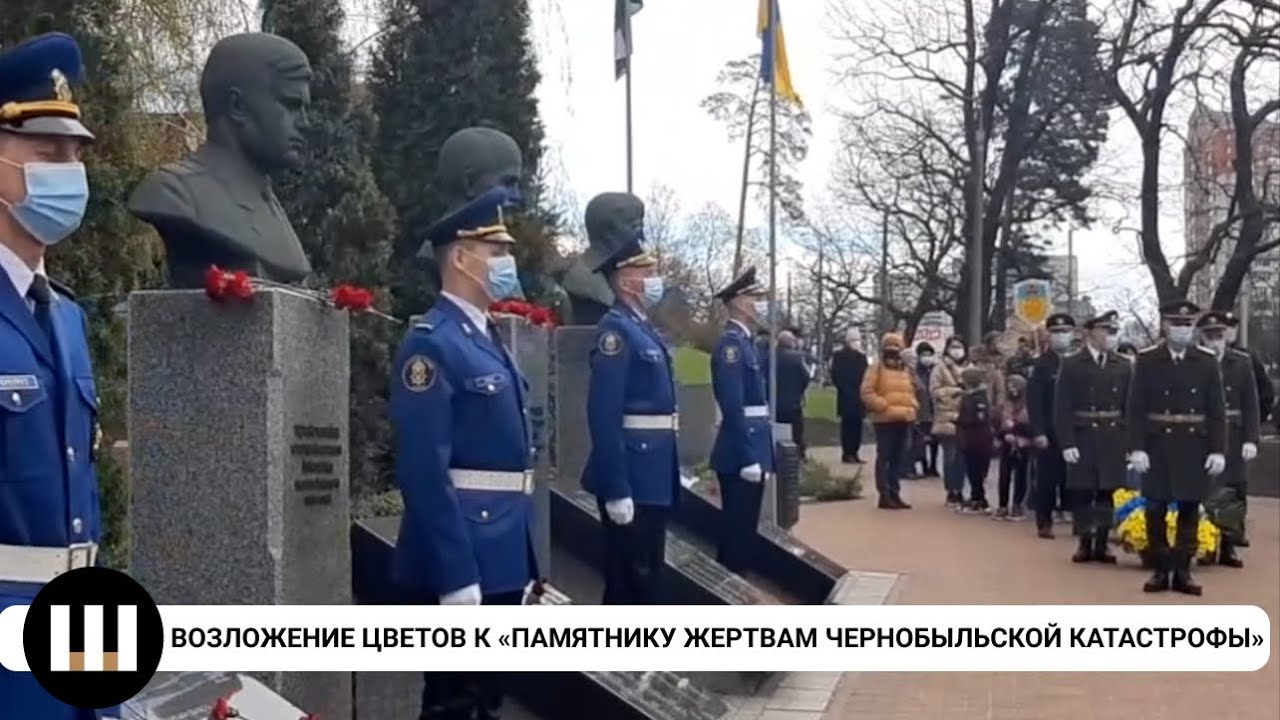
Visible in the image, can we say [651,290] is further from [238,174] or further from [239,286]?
[239,286]

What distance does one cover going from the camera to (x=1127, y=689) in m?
8.25

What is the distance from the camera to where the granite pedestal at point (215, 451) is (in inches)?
210

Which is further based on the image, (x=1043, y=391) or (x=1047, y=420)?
(x=1043, y=391)

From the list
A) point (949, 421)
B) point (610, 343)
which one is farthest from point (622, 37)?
point (610, 343)

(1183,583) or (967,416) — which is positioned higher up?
(967,416)

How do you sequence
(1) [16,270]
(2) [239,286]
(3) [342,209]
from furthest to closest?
(3) [342,209] → (2) [239,286] → (1) [16,270]

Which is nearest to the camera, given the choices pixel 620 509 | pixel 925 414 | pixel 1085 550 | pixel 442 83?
pixel 620 509

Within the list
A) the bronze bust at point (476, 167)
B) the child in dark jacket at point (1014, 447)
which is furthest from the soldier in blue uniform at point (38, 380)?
the child in dark jacket at point (1014, 447)

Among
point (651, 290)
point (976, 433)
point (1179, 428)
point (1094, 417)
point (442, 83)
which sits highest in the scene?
point (442, 83)

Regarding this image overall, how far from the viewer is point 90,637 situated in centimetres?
342

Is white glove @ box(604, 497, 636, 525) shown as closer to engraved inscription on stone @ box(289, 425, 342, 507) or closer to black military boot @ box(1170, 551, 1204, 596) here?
engraved inscription on stone @ box(289, 425, 342, 507)

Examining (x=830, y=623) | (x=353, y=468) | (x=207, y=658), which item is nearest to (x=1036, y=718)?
(x=830, y=623)

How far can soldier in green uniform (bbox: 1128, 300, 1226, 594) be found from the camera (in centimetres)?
1086

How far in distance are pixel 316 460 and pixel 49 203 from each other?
221cm
